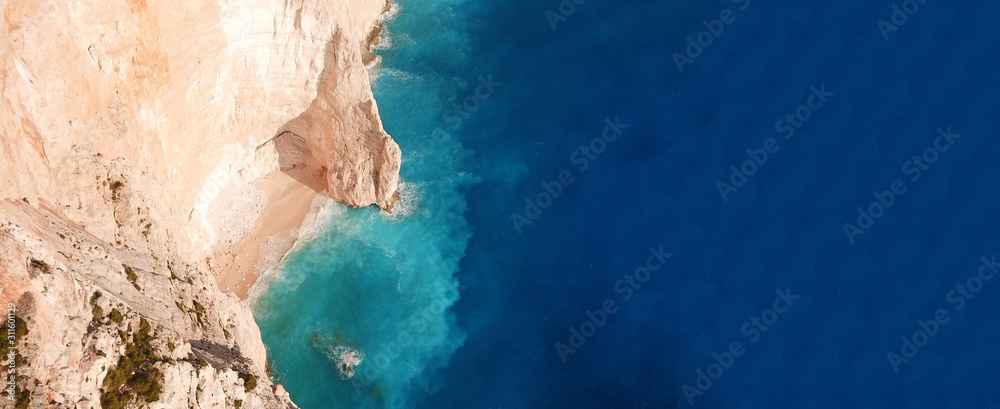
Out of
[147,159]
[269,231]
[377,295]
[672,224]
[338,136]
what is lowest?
[377,295]

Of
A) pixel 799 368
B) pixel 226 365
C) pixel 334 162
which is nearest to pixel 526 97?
pixel 334 162

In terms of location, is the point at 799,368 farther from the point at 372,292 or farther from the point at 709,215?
the point at 372,292

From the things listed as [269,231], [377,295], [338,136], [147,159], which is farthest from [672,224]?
[147,159]

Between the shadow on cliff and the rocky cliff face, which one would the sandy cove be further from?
the rocky cliff face

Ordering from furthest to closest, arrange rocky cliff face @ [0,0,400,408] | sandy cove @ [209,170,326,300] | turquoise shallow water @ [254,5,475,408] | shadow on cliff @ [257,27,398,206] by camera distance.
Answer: sandy cove @ [209,170,326,300] < shadow on cliff @ [257,27,398,206] < turquoise shallow water @ [254,5,475,408] < rocky cliff face @ [0,0,400,408]

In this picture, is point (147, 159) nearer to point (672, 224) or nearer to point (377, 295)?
point (377, 295)

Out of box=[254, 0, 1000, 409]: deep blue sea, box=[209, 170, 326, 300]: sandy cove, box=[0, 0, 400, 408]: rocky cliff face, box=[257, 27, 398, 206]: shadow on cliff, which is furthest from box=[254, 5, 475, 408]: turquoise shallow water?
box=[0, 0, 400, 408]: rocky cliff face

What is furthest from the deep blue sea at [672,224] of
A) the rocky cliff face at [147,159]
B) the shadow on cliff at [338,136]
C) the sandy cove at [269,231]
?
the rocky cliff face at [147,159]
